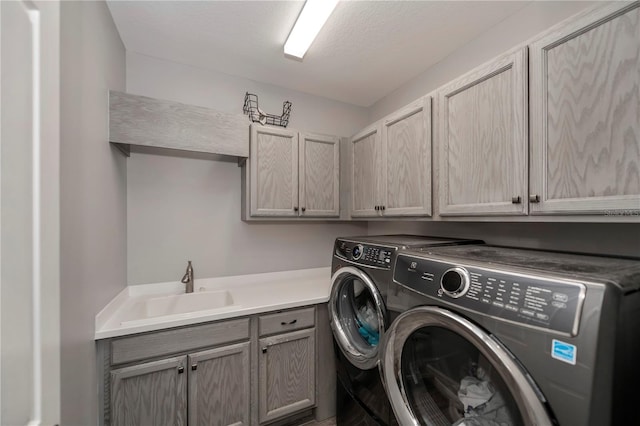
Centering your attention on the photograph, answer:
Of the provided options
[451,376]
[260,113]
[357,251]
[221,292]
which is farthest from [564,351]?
[260,113]

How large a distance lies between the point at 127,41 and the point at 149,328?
189 centimetres

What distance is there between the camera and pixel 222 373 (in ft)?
4.94

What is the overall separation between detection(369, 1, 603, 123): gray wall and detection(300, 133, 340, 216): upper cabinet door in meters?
0.83

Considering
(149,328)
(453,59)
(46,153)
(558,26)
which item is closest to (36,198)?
(46,153)

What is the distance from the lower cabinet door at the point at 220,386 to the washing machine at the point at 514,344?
0.94 metres

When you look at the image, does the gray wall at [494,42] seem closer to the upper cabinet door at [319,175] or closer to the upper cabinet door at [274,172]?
the upper cabinet door at [319,175]

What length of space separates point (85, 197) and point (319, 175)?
1.55m

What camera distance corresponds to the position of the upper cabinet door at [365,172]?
2.04m

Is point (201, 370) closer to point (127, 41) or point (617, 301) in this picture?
point (617, 301)

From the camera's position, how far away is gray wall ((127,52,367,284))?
1.86 meters

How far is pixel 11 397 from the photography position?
0.55m

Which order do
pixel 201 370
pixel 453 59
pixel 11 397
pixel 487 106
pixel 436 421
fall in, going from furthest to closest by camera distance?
1. pixel 453 59
2. pixel 201 370
3. pixel 487 106
4. pixel 436 421
5. pixel 11 397

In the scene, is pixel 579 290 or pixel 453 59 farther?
pixel 453 59

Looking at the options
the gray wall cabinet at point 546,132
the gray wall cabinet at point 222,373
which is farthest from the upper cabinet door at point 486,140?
the gray wall cabinet at point 222,373
